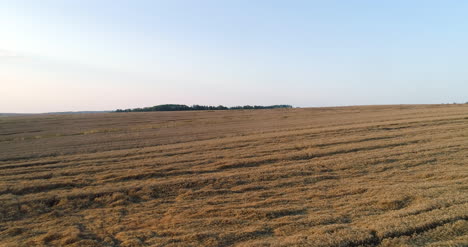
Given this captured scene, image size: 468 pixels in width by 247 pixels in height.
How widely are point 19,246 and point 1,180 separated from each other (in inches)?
281

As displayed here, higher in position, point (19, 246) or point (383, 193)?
point (383, 193)

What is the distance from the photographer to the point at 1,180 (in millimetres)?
11250

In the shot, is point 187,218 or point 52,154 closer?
point 187,218

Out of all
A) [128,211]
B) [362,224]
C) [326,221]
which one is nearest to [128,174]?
[128,211]

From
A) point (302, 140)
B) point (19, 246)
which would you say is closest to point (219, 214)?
point (19, 246)

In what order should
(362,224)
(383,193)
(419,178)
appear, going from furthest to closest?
(419,178)
(383,193)
(362,224)

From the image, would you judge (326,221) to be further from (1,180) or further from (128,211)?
(1,180)

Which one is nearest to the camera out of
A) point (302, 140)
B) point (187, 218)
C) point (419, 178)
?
point (187, 218)

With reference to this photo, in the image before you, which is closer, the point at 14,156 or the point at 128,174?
the point at 128,174

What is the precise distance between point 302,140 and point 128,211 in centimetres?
1223

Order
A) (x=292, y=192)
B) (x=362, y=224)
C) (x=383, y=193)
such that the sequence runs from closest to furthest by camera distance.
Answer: (x=362, y=224), (x=383, y=193), (x=292, y=192)

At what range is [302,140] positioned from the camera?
17547mm

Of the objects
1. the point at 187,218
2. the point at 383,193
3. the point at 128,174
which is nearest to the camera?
the point at 187,218

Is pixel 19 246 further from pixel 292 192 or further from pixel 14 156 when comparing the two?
pixel 14 156
